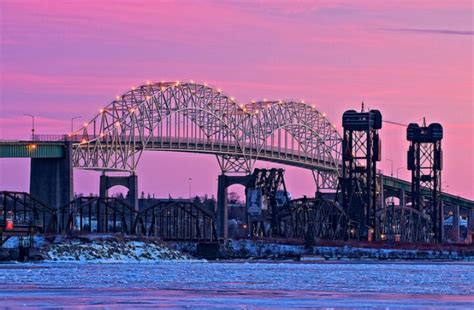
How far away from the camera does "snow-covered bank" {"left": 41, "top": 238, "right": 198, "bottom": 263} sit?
357ft

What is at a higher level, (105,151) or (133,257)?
(105,151)

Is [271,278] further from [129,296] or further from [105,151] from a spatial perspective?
[105,151]

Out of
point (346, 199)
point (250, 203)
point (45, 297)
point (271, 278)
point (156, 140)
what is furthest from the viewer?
point (156, 140)

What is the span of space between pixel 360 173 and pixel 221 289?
115 m

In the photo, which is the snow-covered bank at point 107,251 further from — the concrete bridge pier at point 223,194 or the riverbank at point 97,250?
the concrete bridge pier at point 223,194

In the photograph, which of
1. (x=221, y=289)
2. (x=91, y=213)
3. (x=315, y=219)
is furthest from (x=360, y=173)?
(x=221, y=289)

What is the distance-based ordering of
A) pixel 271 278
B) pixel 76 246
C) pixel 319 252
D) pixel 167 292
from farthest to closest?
pixel 319 252 → pixel 76 246 → pixel 271 278 → pixel 167 292

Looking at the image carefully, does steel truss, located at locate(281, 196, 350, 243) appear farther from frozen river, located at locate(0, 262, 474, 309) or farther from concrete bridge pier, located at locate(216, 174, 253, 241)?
frozen river, located at locate(0, 262, 474, 309)

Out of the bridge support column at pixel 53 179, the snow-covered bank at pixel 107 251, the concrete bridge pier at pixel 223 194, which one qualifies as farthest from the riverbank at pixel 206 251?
the concrete bridge pier at pixel 223 194

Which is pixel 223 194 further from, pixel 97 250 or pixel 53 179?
pixel 97 250

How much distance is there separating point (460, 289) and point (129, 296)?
1747 cm

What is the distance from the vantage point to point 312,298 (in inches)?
2234

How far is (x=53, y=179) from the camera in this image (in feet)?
514

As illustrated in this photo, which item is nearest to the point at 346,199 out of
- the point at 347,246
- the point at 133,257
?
the point at 347,246
